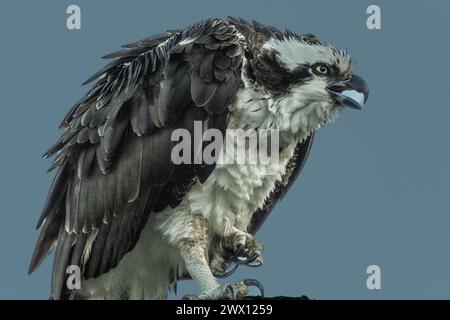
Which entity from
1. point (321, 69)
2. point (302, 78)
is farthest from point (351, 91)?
point (302, 78)

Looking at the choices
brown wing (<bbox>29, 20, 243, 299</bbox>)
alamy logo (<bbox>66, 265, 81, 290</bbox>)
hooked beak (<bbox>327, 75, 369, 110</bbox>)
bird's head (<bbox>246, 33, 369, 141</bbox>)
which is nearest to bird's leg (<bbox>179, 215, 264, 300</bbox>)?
brown wing (<bbox>29, 20, 243, 299</bbox>)

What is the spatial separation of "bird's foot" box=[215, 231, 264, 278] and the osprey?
0.12ft

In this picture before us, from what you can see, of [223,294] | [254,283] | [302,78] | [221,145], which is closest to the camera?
[223,294]

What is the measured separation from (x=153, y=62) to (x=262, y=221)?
2.07 m

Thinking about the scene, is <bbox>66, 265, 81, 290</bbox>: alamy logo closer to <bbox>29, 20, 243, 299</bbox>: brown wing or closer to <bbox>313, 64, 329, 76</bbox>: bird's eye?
<bbox>29, 20, 243, 299</bbox>: brown wing

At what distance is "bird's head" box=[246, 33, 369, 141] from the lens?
12586 mm

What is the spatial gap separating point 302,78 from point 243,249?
68.6 inches

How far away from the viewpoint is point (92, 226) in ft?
41.9

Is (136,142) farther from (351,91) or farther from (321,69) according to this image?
(351,91)

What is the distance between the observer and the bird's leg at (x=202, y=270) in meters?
12.1

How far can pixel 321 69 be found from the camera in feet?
41.6
